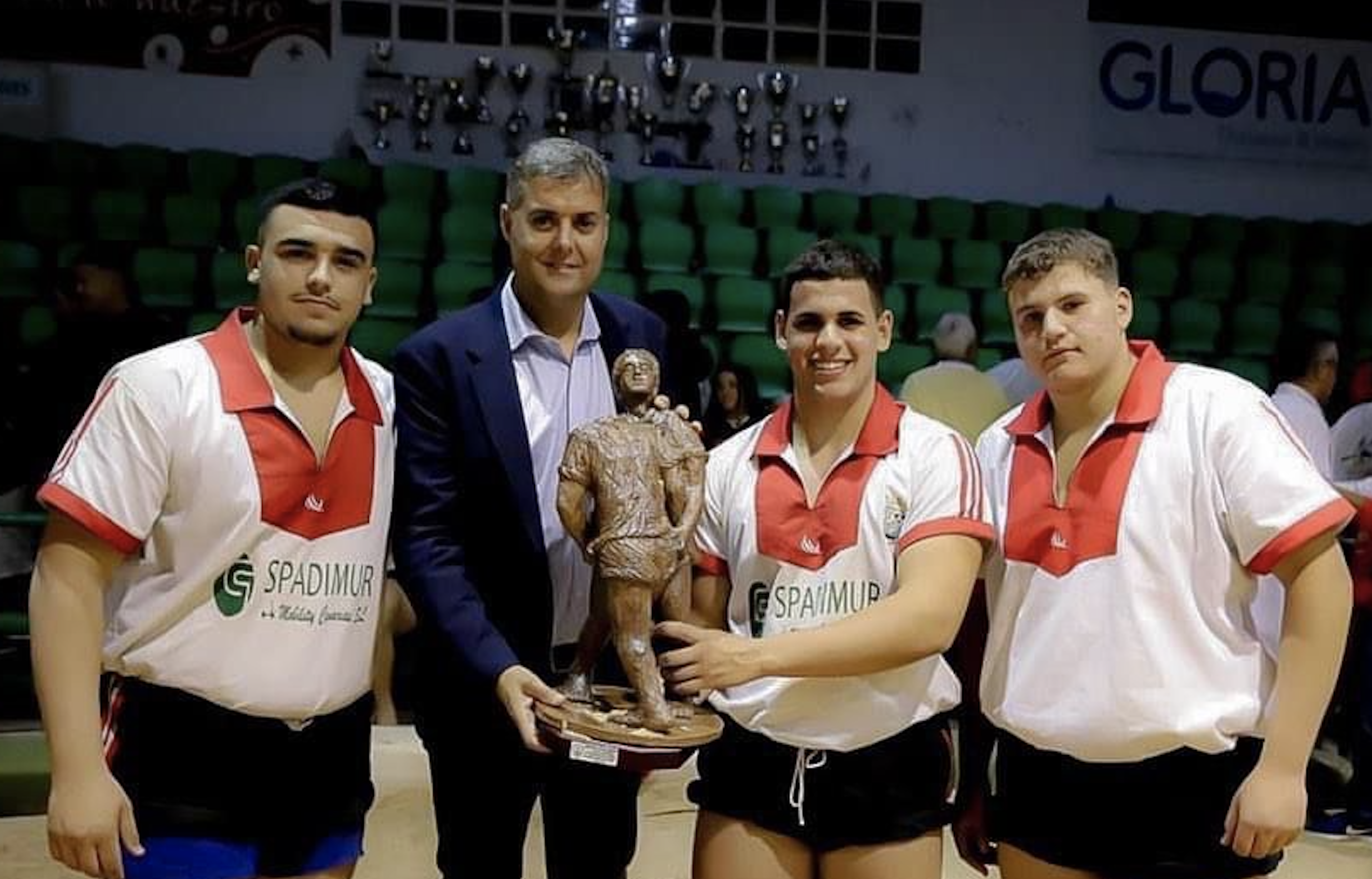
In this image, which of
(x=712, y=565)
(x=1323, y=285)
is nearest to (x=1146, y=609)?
(x=712, y=565)

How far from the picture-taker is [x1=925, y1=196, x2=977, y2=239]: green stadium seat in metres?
8.29

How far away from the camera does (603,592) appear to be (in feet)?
6.33

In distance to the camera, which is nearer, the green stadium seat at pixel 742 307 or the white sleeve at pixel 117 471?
the white sleeve at pixel 117 471

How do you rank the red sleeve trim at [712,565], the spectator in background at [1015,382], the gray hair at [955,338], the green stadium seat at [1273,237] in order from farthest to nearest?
the green stadium seat at [1273,237]
the gray hair at [955,338]
the spectator in background at [1015,382]
the red sleeve trim at [712,565]

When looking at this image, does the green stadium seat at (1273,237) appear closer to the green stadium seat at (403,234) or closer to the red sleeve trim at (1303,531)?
the green stadium seat at (403,234)

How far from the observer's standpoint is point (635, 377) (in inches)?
77.2

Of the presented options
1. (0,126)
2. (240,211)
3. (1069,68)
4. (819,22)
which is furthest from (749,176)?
(0,126)

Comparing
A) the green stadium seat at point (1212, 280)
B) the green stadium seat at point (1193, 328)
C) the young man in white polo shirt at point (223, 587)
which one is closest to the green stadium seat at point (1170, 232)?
the green stadium seat at point (1212, 280)

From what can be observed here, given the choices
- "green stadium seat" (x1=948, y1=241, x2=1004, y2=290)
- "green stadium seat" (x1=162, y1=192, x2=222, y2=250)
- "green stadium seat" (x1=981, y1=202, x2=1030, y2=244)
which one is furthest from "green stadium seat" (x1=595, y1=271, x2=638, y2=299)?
"green stadium seat" (x1=981, y1=202, x2=1030, y2=244)

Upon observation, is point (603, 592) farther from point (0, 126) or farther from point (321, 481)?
point (0, 126)

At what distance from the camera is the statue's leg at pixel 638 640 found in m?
1.87

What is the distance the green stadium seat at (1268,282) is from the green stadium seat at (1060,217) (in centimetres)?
106

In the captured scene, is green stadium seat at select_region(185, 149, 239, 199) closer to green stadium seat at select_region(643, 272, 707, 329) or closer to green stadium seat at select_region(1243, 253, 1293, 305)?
green stadium seat at select_region(643, 272, 707, 329)

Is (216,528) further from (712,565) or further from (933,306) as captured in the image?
(933,306)
